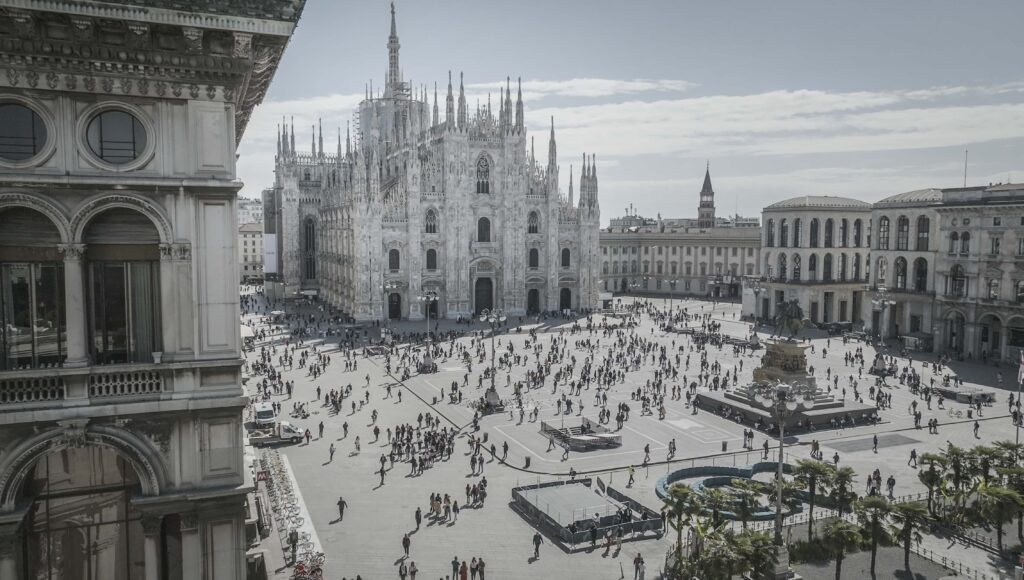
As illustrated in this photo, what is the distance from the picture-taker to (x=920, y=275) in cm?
6122

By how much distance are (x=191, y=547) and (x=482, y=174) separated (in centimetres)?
6588

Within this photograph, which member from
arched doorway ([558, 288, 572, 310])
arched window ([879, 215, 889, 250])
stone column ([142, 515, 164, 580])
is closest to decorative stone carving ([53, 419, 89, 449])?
stone column ([142, 515, 164, 580])

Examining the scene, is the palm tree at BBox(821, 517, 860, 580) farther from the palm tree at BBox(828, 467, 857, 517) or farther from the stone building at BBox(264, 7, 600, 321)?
the stone building at BBox(264, 7, 600, 321)

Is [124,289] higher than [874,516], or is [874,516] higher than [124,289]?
[124,289]

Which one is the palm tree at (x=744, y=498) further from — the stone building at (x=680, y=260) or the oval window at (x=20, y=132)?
the stone building at (x=680, y=260)

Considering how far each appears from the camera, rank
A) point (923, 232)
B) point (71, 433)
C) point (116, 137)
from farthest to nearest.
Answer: point (923, 232)
point (116, 137)
point (71, 433)

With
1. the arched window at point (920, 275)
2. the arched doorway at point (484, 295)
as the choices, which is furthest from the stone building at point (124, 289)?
the arched doorway at point (484, 295)

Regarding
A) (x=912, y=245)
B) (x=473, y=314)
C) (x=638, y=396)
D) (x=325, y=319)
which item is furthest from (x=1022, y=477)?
(x=325, y=319)

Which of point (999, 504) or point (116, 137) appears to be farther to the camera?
point (999, 504)

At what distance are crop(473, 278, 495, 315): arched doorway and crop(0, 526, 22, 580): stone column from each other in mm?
65172

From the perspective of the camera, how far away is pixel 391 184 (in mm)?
77500

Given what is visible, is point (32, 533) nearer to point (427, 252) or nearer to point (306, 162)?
point (427, 252)

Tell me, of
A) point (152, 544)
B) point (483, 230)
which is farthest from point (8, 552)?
point (483, 230)

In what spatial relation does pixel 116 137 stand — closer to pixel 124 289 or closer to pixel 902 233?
pixel 124 289
